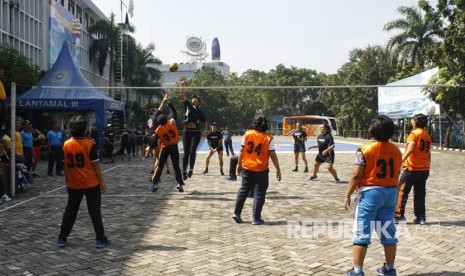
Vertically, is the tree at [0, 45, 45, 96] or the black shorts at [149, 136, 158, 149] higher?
the tree at [0, 45, 45, 96]

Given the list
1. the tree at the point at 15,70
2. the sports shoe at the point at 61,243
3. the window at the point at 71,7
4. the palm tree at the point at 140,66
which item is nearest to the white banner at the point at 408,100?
the tree at the point at 15,70

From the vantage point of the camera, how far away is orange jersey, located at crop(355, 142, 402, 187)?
4.79 m

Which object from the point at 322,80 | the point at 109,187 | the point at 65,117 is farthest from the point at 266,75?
the point at 109,187

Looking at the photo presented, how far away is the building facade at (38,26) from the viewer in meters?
26.9

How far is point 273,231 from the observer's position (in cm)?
695

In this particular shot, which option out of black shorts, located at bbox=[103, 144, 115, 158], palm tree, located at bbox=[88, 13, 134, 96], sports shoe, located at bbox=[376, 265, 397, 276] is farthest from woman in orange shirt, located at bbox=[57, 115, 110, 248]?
palm tree, located at bbox=[88, 13, 134, 96]

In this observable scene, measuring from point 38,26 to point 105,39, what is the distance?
12708mm

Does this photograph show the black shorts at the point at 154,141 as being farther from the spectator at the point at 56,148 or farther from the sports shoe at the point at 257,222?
the spectator at the point at 56,148

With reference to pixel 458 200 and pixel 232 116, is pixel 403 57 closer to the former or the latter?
pixel 232 116

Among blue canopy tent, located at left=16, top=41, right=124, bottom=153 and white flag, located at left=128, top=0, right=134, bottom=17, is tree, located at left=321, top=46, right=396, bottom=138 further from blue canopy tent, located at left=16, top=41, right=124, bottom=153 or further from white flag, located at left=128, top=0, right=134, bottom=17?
blue canopy tent, located at left=16, top=41, right=124, bottom=153

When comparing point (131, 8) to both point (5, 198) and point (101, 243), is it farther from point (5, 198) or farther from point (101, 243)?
point (101, 243)

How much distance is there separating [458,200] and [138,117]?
40.4m

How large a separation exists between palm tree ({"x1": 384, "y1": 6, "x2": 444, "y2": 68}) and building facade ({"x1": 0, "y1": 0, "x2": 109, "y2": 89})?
1076 inches

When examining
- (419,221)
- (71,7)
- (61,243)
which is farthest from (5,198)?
(71,7)
